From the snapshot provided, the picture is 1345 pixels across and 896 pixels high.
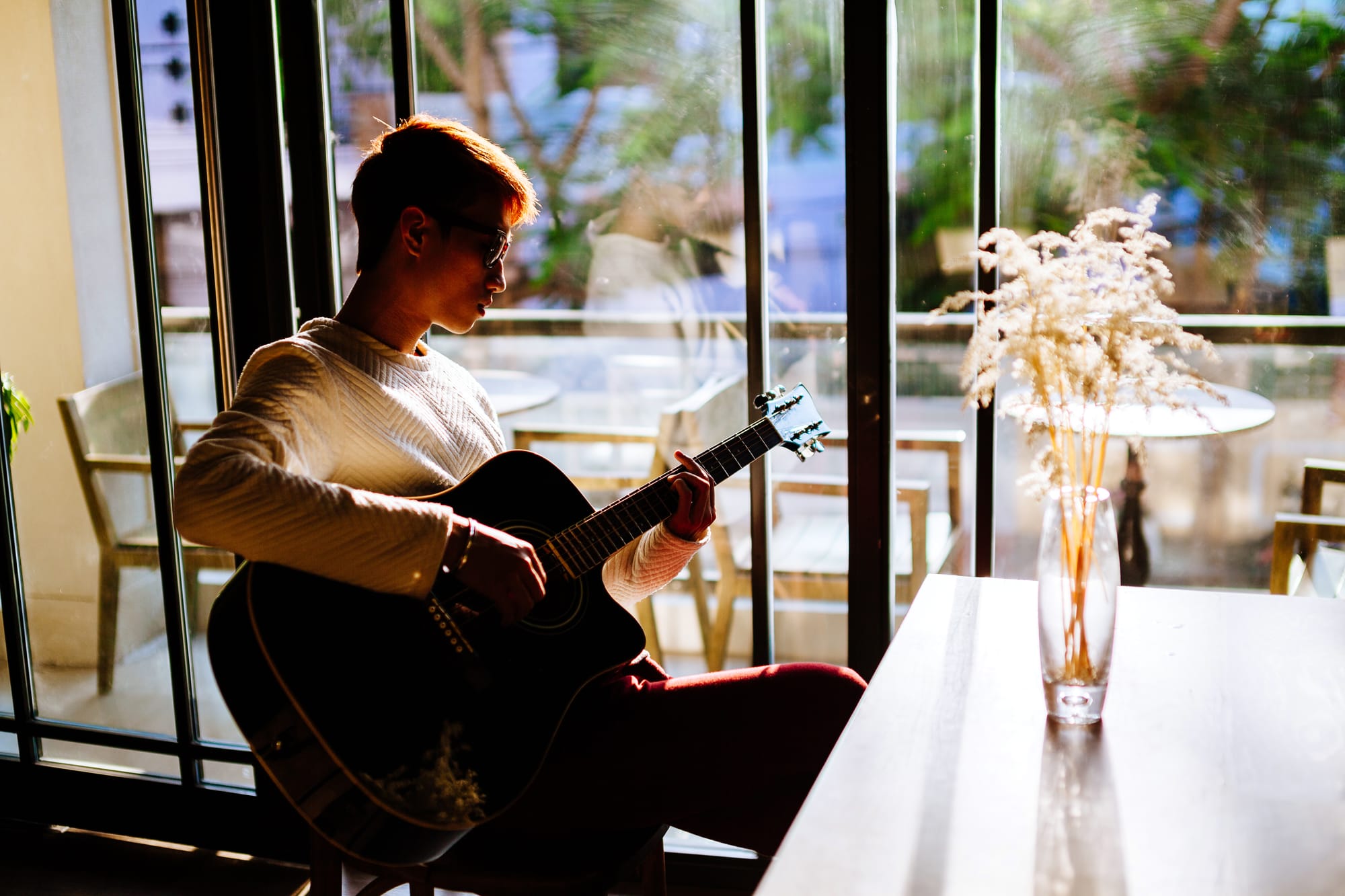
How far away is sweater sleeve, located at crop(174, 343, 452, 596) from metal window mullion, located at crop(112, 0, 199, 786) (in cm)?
117

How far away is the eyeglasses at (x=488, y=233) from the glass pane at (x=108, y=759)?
173 centimetres

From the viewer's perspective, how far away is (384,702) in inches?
54.9

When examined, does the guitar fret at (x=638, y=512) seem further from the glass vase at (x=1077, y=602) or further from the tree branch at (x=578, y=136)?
the tree branch at (x=578, y=136)

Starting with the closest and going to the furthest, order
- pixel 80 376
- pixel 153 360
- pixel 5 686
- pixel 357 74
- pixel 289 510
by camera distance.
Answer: pixel 289 510 < pixel 357 74 < pixel 153 360 < pixel 80 376 < pixel 5 686

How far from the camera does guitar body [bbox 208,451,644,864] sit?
1366mm

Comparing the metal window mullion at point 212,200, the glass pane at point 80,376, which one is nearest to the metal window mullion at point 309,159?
the metal window mullion at point 212,200

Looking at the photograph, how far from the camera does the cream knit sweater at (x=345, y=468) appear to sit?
1379mm

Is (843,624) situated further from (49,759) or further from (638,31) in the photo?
(49,759)

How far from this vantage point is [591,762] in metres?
1.52

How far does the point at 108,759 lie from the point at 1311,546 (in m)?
2.70

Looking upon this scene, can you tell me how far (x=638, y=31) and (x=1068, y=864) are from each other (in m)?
1.73

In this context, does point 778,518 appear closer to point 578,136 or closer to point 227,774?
point 578,136

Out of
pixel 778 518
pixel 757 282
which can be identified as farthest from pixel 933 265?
pixel 778 518

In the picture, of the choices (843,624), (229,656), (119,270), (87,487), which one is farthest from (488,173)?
(87,487)
